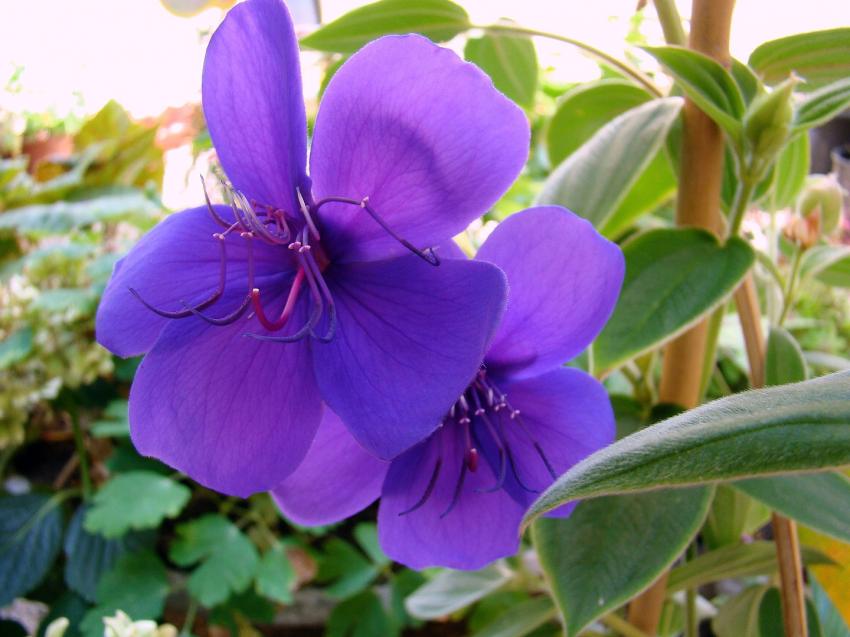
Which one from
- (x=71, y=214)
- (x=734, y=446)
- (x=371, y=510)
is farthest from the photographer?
(x=71, y=214)

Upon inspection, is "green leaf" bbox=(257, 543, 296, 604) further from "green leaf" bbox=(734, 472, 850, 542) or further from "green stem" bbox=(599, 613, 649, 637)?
"green leaf" bbox=(734, 472, 850, 542)

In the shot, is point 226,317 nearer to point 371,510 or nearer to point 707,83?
point 707,83

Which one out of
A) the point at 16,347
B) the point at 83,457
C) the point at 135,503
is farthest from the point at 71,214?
the point at 135,503

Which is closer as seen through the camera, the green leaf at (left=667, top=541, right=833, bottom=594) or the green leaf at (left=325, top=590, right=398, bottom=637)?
the green leaf at (left=667, top=541, right=833, bottom=594)

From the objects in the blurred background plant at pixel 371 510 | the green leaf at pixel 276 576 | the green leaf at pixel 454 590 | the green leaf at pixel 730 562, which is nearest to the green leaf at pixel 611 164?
the blurred background plant at pixel 371 510

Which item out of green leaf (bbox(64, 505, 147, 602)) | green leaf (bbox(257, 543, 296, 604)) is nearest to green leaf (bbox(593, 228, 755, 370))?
green leaf (bbox(257, 543, 296, 604))

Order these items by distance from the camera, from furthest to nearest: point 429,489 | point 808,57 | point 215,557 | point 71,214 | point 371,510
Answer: point 71,214, point 371,510, point 215,557, point 808,57, point 429,489

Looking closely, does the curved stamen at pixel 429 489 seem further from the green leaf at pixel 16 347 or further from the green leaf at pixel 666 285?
the green leaf at pixel 16 347
